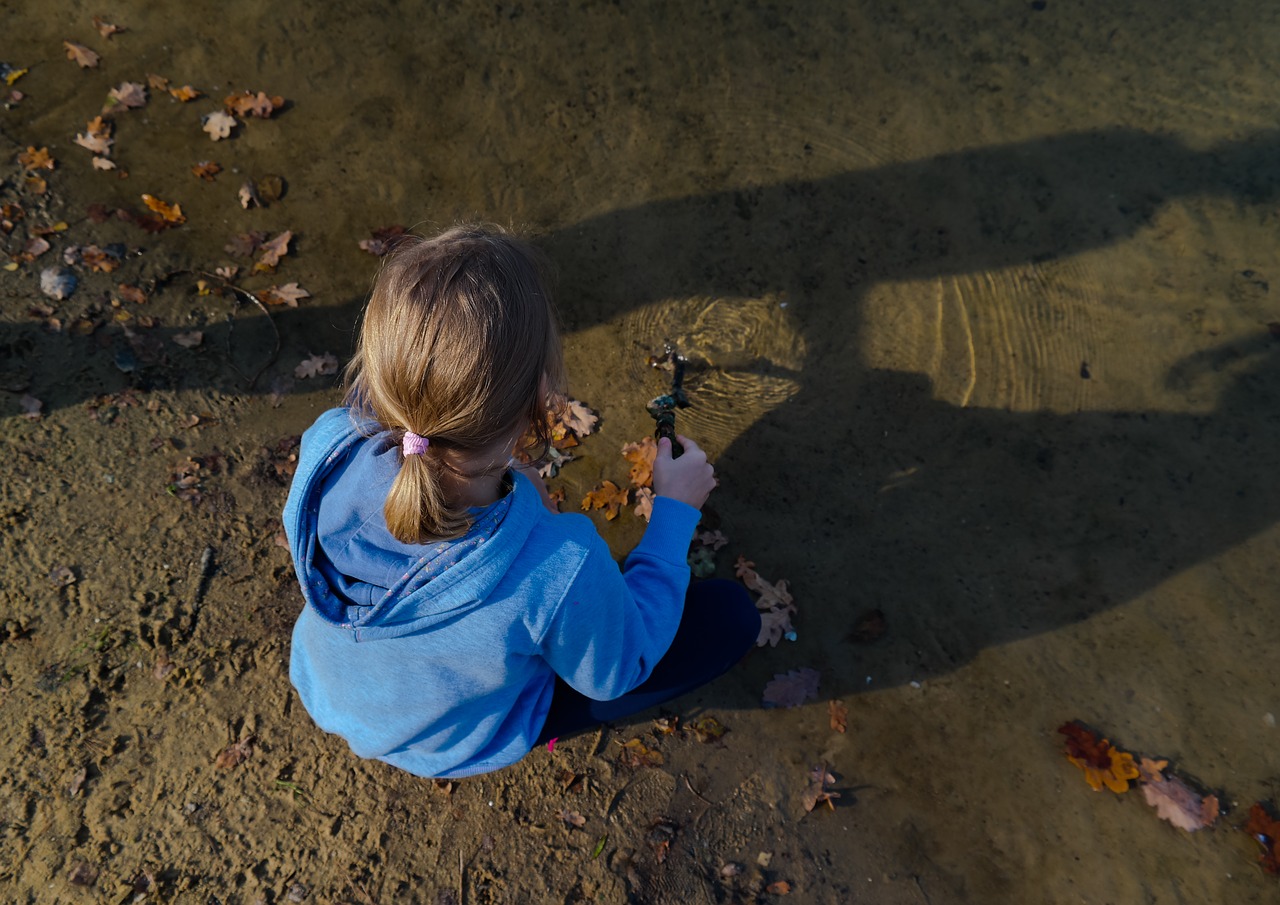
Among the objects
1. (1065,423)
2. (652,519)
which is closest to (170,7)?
(652,519)

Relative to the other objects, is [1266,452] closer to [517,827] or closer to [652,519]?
[652,519]

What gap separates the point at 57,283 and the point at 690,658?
154 inches

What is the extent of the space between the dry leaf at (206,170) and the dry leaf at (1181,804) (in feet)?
19.4

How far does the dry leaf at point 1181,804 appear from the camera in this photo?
3.24 m

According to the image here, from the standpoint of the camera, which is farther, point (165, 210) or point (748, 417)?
point (165, 210)

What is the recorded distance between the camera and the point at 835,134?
4.54 meters

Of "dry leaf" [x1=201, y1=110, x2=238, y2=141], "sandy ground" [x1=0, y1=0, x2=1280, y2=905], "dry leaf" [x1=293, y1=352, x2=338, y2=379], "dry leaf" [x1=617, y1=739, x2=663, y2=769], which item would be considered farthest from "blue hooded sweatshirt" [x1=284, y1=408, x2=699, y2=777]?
"dry leaf" [x1=201, y1=110, x2=238, y2=141]

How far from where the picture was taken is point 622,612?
6.59 feet

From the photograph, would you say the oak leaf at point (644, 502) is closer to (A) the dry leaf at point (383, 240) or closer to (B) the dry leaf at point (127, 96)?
(A) the dry leaf at point (383, 240)

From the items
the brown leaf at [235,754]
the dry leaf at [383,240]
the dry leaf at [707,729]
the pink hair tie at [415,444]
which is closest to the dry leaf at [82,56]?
Result: the dry leaf at [383,240]

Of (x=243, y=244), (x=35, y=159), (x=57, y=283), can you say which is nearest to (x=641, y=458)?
(x=243, y=244)

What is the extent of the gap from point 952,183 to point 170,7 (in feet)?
16.9

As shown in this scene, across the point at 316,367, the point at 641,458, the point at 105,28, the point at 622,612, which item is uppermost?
the point at 105,28

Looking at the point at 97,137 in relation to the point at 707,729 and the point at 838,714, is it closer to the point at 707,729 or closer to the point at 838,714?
the point at 707,729
